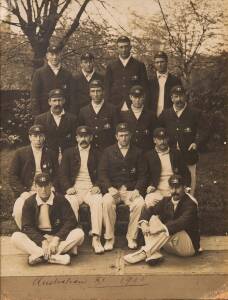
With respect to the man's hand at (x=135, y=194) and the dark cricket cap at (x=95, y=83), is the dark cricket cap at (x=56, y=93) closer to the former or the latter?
the dark cricket cap at (x=95, y=83)

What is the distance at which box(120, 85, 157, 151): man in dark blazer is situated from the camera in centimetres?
396

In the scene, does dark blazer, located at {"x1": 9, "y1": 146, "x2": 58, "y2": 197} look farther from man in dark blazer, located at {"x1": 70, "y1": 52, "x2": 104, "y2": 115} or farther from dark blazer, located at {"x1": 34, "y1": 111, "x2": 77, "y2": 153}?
man in dark blazer, located at {"x1": 70, "y1": 52, "x2": 104, "y2": 115}

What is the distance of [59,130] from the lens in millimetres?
3998

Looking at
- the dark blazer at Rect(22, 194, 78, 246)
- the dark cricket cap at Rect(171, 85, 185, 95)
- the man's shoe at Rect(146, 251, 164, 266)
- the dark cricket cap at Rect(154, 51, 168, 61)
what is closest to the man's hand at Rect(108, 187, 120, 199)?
the dark blazer at Rect(22, 194, 78, 246)

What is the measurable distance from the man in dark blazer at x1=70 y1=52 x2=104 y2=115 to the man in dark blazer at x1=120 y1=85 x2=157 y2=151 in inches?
13.4

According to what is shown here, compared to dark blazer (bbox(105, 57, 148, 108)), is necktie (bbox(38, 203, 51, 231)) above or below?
below

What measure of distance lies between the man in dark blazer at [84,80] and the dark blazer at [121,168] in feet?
1.57

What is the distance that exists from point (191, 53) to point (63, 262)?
2.05 m

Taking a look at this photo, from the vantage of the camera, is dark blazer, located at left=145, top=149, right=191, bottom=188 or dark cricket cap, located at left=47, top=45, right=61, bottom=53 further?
dark cricket cap, located at left=47, top=45, right=61, bottom=53

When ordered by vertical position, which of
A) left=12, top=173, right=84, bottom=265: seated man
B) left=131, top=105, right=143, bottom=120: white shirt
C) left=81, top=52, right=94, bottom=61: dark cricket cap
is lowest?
left=12, top=173, right=84, bottom=265: seated man

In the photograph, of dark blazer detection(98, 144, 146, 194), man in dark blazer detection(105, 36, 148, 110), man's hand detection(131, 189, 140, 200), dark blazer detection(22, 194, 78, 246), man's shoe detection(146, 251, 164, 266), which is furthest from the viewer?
man in dark blazer detection(105, 36, 148, 110)

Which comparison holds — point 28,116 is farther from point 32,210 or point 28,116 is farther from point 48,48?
point 32,210

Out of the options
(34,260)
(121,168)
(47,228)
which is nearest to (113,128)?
(121,168)

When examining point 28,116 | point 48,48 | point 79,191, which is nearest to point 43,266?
point 79,191
